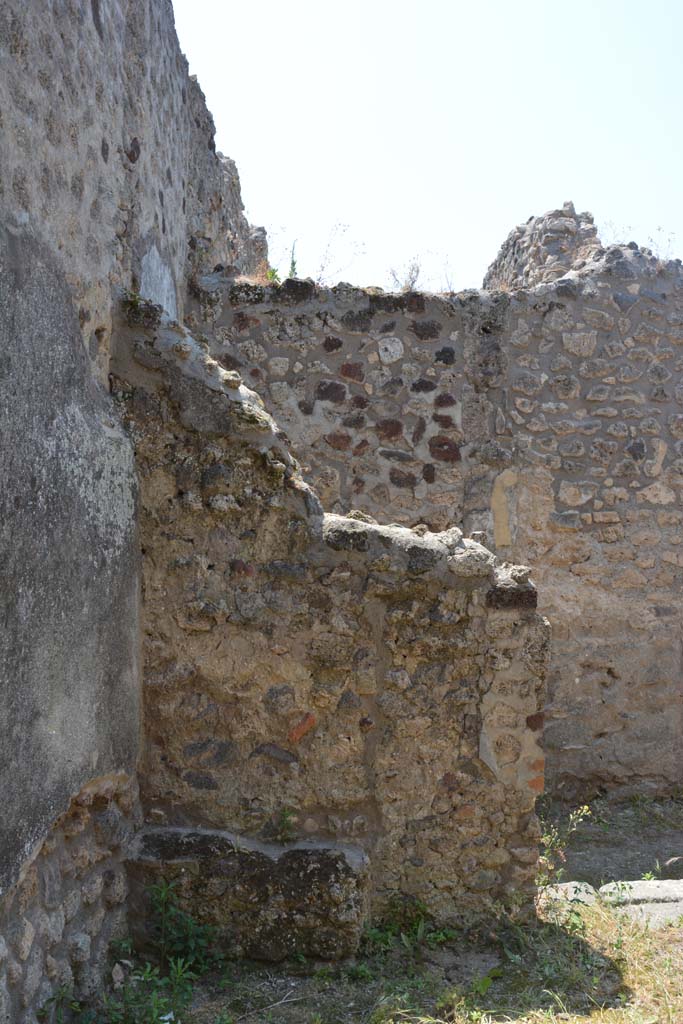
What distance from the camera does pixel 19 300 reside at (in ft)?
7.80

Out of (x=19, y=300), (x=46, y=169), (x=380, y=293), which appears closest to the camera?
(x=19, y=300)

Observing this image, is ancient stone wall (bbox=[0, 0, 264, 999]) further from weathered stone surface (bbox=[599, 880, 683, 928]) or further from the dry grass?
weathered stone surface (bbox=[599, 880, 683, 928])

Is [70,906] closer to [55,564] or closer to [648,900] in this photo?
[55,564]

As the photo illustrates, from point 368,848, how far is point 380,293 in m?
3.25

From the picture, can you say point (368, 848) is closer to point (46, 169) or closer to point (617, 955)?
point (617, 955)

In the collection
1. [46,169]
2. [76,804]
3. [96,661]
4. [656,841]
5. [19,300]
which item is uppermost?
[46,169]

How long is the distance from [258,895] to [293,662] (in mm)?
762

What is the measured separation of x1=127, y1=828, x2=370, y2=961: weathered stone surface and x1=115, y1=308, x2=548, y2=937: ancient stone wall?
0.07 feet

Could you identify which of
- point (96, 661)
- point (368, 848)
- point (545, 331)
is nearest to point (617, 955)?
point (368, 848)

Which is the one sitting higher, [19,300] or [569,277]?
[569,277]

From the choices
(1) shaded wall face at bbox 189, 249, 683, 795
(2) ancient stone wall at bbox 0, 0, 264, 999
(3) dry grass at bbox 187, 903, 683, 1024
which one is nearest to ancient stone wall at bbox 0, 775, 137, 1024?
(2) ancient stone wall at bbox 0, 0, 264, 999

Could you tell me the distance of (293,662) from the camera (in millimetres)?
3254

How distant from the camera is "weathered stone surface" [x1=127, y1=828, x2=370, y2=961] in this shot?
3.12 metres

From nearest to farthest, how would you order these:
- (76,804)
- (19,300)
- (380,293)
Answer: (19,300), (76,804), (380,293)
